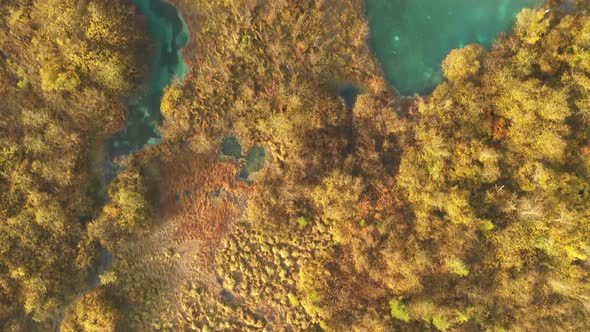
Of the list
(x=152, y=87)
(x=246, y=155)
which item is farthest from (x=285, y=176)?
(x=152, y=87)

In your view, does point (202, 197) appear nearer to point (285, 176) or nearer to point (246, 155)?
point (246, 155)

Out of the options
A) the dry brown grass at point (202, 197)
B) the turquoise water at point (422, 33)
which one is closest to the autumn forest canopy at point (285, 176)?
the dry brown grass at point (202, 197)

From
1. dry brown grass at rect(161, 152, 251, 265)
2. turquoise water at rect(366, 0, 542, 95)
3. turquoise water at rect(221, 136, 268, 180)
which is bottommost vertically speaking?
dry brown grass at rect(161, 152, 251, 265)

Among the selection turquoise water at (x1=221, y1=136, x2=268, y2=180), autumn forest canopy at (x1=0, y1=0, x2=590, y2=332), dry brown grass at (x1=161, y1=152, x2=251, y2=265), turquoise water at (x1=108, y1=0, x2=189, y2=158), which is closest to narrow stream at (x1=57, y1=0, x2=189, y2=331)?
turquoise water at (x1=108, y1=0, x2=189, y2=158)

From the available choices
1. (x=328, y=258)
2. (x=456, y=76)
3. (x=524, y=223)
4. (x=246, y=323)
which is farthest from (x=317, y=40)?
(x=246, y=323)

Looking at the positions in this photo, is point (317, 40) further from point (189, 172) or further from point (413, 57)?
point (189, 172)

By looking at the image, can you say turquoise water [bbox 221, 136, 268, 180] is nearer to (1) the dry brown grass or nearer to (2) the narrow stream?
(1) the dry brown grass

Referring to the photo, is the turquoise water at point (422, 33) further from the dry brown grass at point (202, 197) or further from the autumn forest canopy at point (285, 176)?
the dry brown grass at point (202, 197)

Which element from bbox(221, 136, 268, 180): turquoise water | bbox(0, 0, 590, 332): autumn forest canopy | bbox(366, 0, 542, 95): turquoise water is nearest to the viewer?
bbox(0, 0, 590, 332): autumn forest canopy

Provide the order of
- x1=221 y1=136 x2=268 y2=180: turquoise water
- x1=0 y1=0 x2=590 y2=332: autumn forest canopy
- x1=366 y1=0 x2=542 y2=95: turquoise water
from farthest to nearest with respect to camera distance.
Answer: x1=221 y1=136 x2=268 y2=180: turquoise water → x1=366 y1=0 x2=542 y2=95: turquoise water → x1=0 y1=0 x2=590 y2=332: autumn forest canopy
